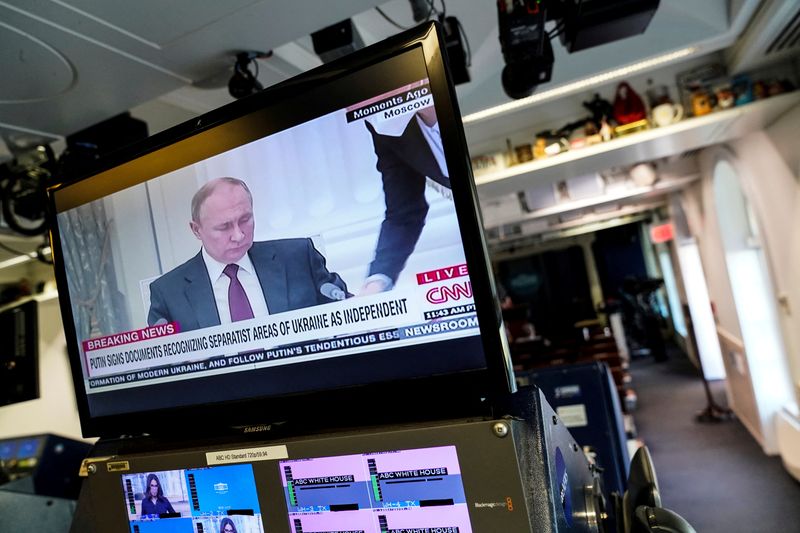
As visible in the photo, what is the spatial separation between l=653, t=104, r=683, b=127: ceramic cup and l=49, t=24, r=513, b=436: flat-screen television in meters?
3.24

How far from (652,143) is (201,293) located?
138 inches

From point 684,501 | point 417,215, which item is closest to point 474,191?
point 417,215

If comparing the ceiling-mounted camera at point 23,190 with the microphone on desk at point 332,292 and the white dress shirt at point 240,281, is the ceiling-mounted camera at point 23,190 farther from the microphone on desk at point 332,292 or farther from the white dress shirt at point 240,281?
the microphone on desk at point 332,292

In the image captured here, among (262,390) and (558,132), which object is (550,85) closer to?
(558,132)

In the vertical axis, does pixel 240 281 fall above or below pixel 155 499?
above

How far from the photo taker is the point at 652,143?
11.8 ft

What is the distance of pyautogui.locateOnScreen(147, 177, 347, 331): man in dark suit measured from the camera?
0.86 metres

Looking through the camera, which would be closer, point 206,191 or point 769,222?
point 206,191

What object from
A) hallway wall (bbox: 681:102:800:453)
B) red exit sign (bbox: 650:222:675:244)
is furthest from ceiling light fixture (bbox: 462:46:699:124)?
red exit sign (bbox: 650:222:675:244)

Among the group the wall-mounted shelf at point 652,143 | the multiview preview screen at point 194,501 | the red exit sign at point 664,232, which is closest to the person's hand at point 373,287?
the multiview preview screen at point 194,501

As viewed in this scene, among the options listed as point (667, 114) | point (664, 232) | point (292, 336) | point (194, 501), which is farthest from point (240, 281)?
point (664, 232)

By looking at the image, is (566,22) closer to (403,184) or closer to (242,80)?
(242,80)

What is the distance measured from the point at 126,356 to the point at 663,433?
271 inches

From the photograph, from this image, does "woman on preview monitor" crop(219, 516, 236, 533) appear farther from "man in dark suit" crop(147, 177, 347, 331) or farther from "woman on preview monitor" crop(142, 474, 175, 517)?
"man in dark suit" crop(147, 177, 347, 331)
